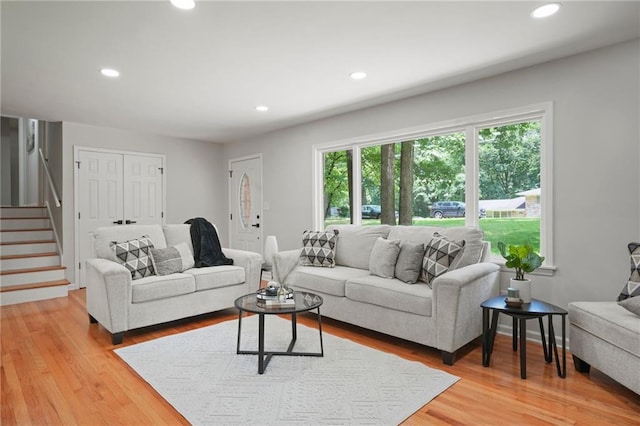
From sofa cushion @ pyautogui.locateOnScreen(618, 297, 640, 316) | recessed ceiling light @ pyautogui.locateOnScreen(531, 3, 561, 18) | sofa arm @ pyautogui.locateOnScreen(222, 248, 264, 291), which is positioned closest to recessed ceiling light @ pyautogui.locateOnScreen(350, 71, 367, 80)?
recessed ceiling light @ pyautogui.locateOnScreen(531, 3, 561, 18)

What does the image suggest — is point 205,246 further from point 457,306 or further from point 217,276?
point 457,306

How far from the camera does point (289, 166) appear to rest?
552cm

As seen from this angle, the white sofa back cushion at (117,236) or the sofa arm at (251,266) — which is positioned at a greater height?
the white sofa back cushion at (117,236)

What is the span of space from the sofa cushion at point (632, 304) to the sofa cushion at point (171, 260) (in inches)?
142

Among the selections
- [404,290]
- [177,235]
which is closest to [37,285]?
[177,235]

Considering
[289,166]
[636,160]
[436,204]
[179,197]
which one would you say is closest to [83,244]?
[179,197]

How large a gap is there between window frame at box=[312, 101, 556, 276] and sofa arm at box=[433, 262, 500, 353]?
30.7 inches

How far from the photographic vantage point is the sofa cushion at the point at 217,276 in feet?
12.0

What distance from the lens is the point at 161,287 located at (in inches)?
131

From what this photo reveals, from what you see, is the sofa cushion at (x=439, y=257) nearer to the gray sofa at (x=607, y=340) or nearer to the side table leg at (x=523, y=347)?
the side table leg at (x=523, y=347)

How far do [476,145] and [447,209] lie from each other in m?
0.71

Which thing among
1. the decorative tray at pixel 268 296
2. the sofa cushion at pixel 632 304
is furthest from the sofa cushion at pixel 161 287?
the sofa cushion at pixel 632 304

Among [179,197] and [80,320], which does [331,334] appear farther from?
[179,197]

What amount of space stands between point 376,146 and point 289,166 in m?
1.53
